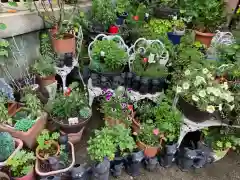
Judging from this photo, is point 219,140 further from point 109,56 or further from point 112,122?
point 109,56

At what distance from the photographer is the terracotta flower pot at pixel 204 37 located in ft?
12.2

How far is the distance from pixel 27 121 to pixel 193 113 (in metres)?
1.69

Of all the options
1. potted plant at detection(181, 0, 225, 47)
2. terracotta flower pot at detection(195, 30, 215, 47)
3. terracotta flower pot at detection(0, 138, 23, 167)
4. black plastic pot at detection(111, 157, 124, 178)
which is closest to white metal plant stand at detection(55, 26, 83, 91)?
terracotta flower pot at detection(0, 138, 23, 167)

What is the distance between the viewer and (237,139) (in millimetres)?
2525

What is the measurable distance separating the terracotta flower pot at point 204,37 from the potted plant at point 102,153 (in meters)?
2.45

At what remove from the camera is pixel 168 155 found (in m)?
2.44

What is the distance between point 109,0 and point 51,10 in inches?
32.0

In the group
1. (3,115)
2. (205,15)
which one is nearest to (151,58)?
(3,115)

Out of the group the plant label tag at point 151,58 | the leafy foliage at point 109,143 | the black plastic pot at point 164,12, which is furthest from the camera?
the black plastic pot at point 164,12

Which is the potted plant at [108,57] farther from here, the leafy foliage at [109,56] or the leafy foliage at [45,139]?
the leafy foliage at [45,139]

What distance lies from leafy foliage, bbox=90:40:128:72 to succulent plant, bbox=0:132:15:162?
1.16 m

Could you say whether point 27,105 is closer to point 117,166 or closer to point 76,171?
point 76,171

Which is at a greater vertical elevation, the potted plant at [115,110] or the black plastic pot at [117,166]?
the potted plant at [115,110]

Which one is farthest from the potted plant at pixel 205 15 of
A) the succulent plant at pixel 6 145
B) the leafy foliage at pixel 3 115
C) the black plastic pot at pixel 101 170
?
the succulent plant at pixel 6 145
